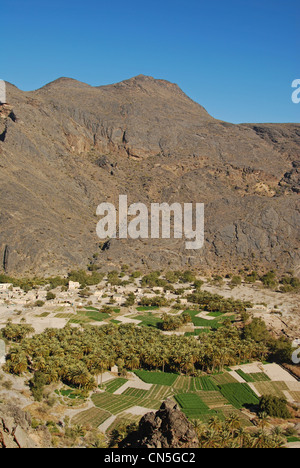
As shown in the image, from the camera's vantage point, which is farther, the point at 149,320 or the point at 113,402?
the point at 149,320

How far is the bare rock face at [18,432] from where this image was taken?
25400 millimetres

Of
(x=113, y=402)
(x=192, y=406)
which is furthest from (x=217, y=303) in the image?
(x=113, y=402)

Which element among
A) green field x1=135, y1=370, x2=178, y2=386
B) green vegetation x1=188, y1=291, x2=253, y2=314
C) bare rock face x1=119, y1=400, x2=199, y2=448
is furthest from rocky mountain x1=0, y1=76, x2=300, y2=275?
bare rock face x1=119, y1=400, x2=199, y2=448

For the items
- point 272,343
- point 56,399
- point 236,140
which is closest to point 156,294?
point 272,343

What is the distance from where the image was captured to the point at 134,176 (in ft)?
419

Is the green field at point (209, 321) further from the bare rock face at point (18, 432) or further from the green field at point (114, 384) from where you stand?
the bare rock face at point (18, 432)

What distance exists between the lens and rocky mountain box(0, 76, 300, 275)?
95.8 m

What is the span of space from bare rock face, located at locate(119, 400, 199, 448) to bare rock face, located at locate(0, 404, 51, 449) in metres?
5.99

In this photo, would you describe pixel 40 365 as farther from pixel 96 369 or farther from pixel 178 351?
pixel 178 351

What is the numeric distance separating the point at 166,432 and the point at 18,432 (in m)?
10.1

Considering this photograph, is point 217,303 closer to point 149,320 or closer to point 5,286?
point 149,320

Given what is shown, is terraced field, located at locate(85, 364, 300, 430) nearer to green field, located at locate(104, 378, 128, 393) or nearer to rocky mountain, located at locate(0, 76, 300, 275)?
green field, located at locate(104, 378, 128, 393)
